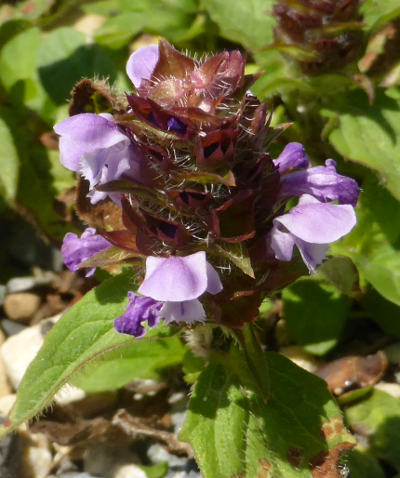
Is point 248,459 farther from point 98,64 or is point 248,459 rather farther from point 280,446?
point 98,64

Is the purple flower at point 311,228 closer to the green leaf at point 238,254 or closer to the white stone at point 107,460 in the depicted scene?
the green leaf at point 238,254

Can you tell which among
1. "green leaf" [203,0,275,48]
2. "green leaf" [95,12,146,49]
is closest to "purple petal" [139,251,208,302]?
"green leaf" [203,0,275,48]

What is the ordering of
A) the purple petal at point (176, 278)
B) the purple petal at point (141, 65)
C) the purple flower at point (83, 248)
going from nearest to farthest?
Result: the purple petal at point (176, 278)
the purple petal at point (141, 65)
the purple flower at point (83, 248)

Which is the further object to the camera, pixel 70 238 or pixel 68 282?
pixel 68 282

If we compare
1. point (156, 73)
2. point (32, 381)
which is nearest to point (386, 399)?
point (32, 381)

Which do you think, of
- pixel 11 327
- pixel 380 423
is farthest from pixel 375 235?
pixel 11 327

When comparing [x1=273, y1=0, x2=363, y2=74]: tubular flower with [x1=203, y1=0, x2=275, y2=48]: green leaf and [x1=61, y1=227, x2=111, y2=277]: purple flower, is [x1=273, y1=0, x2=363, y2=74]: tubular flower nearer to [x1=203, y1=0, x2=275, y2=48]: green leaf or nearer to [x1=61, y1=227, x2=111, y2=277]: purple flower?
[x1=203, y1=0, x2=275, y2=48]: green leaf

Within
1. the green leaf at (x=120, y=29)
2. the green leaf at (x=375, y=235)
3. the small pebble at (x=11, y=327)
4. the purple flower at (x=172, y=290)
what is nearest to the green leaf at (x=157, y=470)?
the purple flower at (x=172, y=290)
